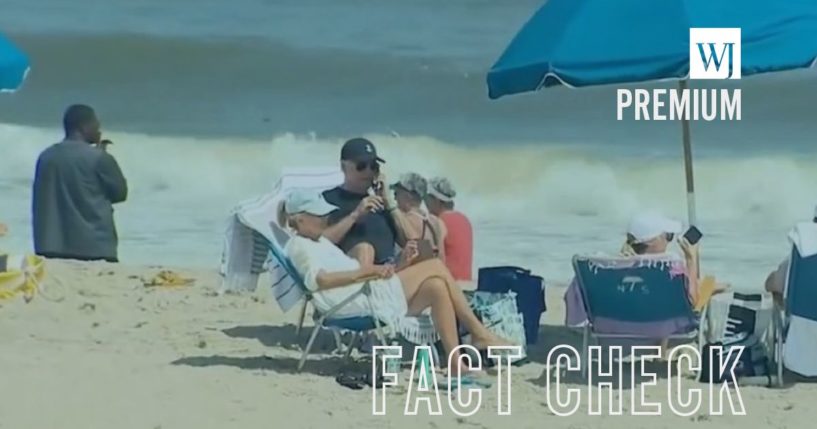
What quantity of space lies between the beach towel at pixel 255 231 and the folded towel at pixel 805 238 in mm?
2139

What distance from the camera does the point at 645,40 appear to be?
666 cm

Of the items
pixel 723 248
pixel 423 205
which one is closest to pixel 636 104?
pixel 723 248

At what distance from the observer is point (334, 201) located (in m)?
7.42

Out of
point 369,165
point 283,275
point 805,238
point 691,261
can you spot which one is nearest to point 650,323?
point 691,261

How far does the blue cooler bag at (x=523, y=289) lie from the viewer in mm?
7559

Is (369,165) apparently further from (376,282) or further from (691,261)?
(691,261)

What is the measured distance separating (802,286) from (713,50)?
93 centimetres

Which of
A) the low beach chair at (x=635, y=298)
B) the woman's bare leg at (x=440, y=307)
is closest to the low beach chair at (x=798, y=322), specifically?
the low beach chair at (x=635, y=298)

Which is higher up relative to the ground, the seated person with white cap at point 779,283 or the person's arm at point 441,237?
the person's arm at point 441,237

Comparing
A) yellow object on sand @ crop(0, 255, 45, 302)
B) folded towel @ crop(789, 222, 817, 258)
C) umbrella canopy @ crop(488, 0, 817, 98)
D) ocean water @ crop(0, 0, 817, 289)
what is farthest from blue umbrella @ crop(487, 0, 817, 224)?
ocean water @ crop(0, 0, 817, 289)

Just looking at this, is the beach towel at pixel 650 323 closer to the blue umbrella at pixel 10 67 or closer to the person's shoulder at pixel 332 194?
the person's shoulder at pixel 332 194

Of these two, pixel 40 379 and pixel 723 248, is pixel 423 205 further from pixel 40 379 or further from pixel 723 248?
pixel 723 248

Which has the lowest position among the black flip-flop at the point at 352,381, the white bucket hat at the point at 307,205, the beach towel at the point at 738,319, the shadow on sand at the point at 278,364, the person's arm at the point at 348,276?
the black flip-flop at the point at 352,381

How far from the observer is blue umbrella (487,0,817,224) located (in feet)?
21.5
